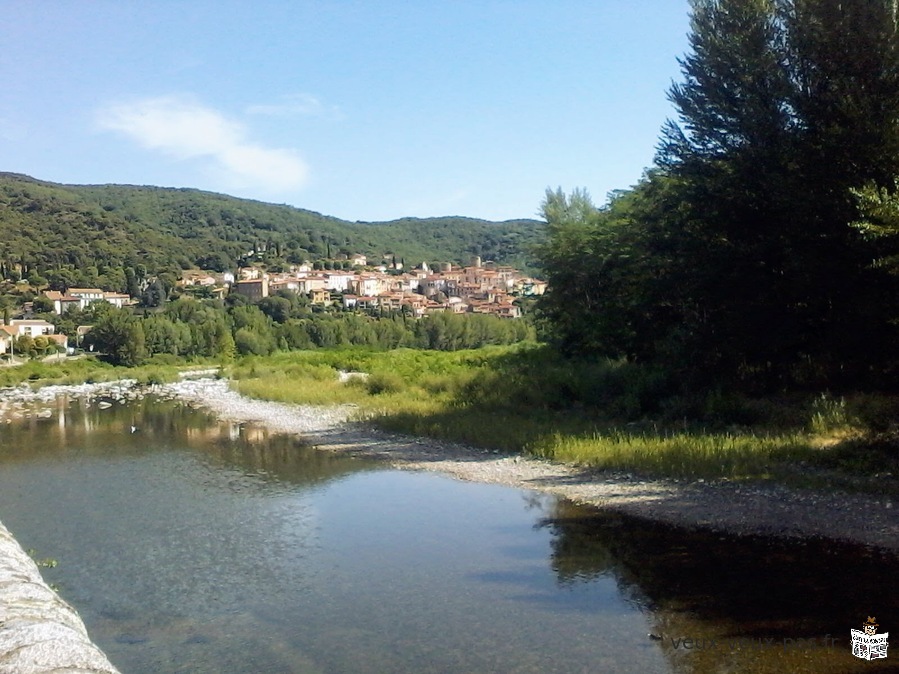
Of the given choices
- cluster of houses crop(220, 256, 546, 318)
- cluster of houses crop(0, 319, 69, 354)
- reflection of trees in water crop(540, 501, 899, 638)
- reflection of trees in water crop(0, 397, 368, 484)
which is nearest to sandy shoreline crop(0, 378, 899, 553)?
reflection of trees in water crop(540, 501, 899, 638)

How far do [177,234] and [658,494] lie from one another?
11957 centimetres

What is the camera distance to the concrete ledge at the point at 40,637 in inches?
172

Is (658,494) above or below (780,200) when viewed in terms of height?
below

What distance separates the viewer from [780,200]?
15.5 metres

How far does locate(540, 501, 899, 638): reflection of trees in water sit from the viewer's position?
7752 millimetres

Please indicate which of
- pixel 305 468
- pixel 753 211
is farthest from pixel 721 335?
pixel 305 468

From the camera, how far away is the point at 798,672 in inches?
257

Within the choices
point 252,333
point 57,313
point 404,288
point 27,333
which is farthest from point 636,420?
point 404,288

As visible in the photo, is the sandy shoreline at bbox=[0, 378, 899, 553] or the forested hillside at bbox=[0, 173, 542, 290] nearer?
the sandy shoreline at bbox=[0, 378, 899, 553]

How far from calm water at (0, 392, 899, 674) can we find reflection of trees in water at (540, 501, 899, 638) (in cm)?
3

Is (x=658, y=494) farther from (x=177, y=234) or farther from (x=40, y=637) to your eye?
(x=177, y=234)

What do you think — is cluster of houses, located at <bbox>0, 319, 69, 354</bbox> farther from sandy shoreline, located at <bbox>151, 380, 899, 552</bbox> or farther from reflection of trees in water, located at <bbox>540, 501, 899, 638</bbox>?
reflection of trees in water, located at <bbox>540, 501, 899, 638</bbox>

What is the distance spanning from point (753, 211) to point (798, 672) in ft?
40.5

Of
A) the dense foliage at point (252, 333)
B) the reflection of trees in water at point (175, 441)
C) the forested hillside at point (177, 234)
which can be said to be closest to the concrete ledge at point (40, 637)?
the reflection of trees in water at point (175, 441)
